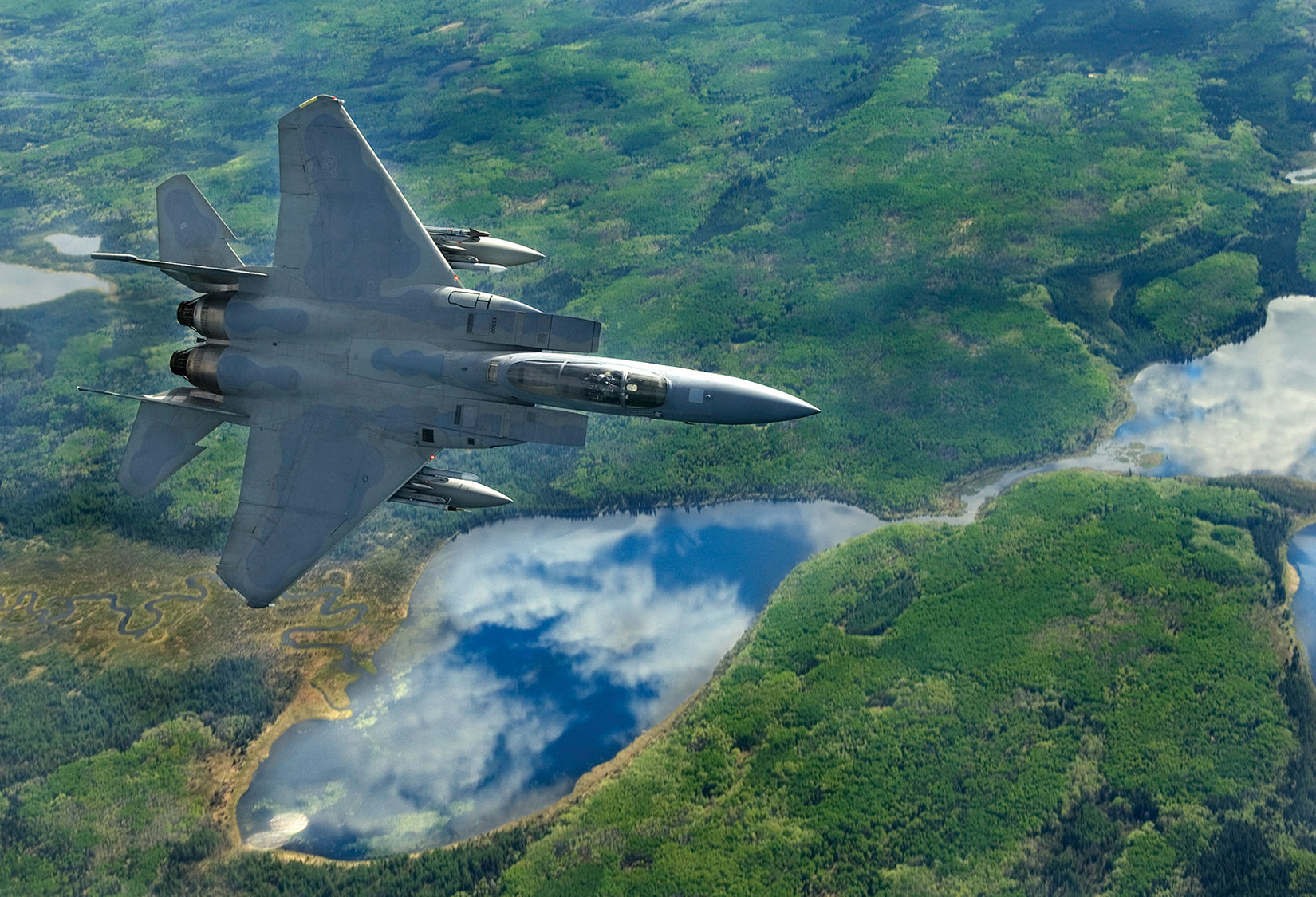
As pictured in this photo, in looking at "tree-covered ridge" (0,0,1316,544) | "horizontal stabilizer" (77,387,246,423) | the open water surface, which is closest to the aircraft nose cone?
"horizontal stabilizer" (77,387,246,423)

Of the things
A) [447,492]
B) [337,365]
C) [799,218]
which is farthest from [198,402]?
[799,218]

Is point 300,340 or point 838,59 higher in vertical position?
point 300,340

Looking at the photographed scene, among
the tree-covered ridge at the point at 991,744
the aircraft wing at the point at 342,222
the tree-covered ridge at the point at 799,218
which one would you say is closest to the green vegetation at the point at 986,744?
the tree-covered ridge at the point at 991,744

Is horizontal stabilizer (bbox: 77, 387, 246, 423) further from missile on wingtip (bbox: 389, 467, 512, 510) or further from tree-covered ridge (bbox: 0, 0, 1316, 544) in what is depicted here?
tree-covered ridge (bbox: 0, 0, 1316, 544)

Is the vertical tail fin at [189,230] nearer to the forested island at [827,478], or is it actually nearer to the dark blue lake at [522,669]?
the forested island at [827,478]

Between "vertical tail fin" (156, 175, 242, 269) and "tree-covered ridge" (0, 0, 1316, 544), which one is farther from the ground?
"vertical tail fin" (156, 175, 242, 269)

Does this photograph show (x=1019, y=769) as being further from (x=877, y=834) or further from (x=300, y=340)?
(x=300, y=340)

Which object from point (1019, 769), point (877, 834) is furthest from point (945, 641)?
point (877, 834)
